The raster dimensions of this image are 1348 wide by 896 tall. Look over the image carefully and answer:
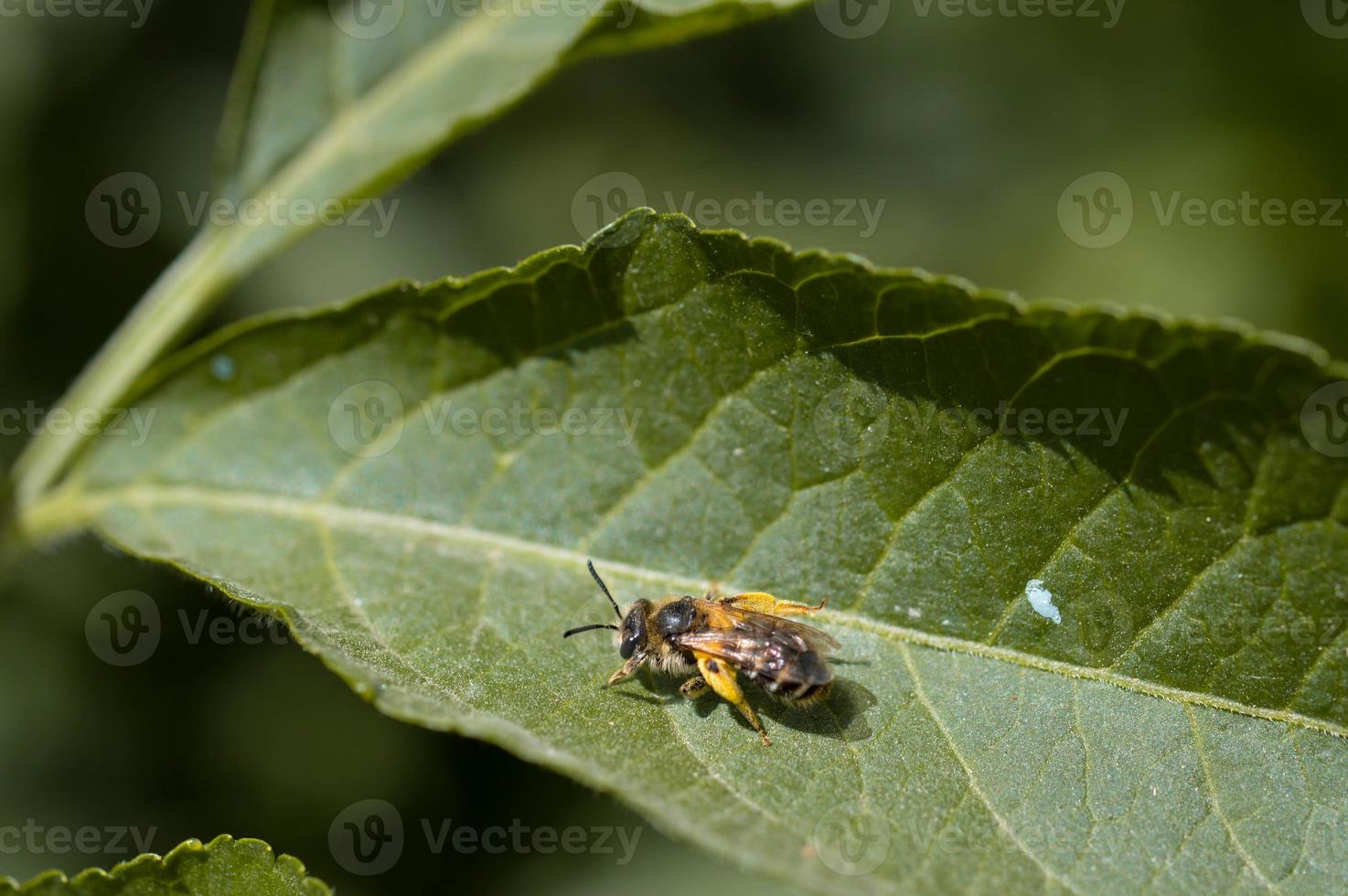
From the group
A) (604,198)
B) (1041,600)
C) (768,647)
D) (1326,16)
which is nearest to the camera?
(1041,600)
